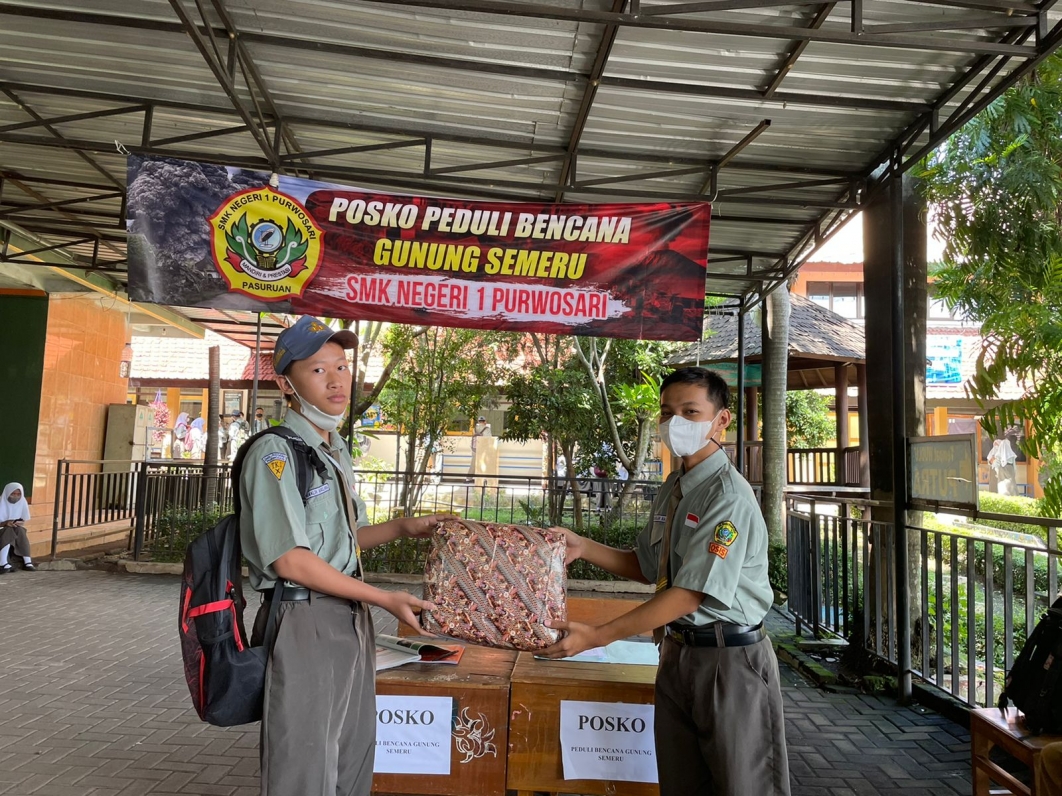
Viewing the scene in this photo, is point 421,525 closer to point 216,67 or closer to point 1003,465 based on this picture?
point 216,67

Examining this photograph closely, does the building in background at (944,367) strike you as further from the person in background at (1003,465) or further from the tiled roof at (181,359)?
the tiled roof at (181,359)

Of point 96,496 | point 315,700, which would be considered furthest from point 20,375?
point 315,700

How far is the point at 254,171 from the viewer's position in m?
5.79

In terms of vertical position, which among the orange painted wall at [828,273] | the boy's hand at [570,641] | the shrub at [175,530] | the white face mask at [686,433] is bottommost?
the shrub at [175,530]

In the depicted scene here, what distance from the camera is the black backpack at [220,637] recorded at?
2.32 meters

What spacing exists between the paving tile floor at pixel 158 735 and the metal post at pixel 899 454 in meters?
0.40

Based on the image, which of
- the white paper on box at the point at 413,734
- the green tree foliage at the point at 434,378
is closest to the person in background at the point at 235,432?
the green tree foliage at the point at 434,378

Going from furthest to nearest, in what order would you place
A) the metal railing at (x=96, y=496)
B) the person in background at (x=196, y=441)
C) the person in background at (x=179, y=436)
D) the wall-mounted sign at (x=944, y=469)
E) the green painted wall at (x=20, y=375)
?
the person in background at (x=179, y=436) < the person in background at (x=196, y=441) < the green painted wall at (x=20, y=375) < the metal railing at (x=96, y=496) < the wall-mounted sign at (x=944, y=469)

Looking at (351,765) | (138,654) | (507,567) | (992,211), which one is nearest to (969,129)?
(992,211)

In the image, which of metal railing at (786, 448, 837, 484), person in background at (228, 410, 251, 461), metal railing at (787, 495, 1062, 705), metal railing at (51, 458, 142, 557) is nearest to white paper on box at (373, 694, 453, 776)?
metal railing at (787, 495, 1062, 705)

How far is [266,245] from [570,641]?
4.43 m

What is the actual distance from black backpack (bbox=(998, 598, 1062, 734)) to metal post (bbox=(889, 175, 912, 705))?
242 centimetres

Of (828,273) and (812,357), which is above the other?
(828,273)

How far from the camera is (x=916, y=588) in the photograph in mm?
6121
